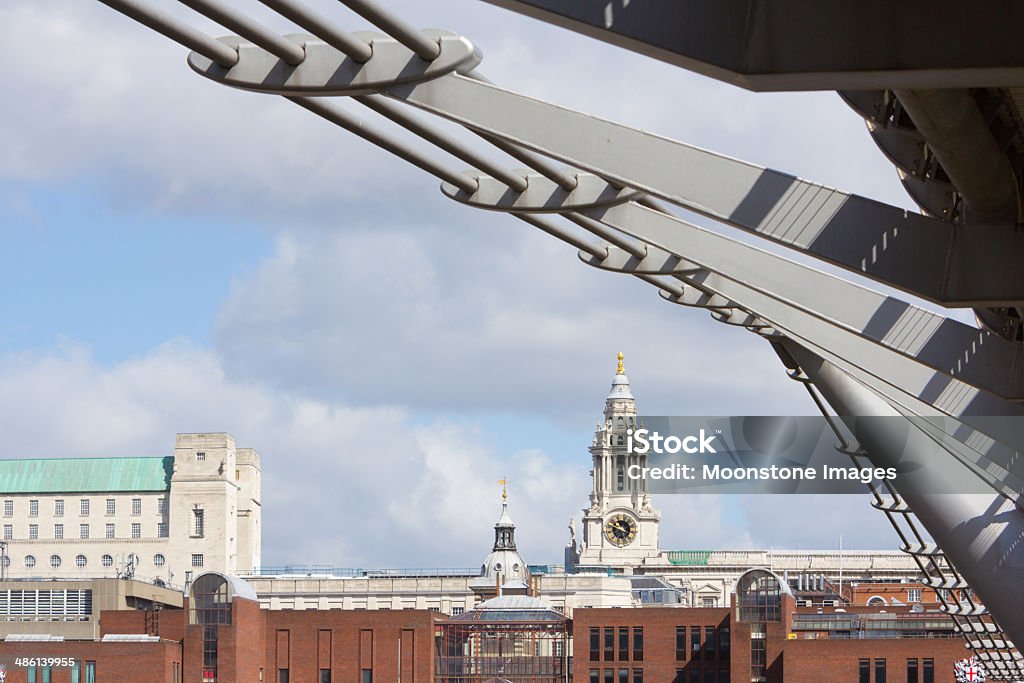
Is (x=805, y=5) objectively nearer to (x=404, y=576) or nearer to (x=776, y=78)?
(x=776, y=78)

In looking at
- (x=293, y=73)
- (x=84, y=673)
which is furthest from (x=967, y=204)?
(x=84, y=673)

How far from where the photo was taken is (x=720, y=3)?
6.63 meters

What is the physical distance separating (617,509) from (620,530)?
1977 mm

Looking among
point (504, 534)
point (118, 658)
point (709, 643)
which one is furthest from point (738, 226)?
point (504, 534)

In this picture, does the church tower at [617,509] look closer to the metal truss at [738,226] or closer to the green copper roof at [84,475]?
the green copper roof at [84,475]

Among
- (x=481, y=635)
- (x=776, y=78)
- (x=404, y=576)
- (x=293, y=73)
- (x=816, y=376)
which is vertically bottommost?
(x=776, y=78)

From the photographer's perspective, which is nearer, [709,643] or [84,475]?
[709,643]

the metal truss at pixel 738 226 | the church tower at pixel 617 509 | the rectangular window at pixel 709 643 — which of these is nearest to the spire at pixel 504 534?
the church tower at pixel 617 509

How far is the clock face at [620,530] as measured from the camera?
581ft

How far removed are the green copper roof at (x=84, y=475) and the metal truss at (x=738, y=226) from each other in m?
163

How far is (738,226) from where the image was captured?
477 inches

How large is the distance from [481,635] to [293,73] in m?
92.2

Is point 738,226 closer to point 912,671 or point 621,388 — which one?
point 912,671

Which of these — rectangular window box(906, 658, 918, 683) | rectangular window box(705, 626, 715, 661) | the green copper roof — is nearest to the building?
the green copper roof
